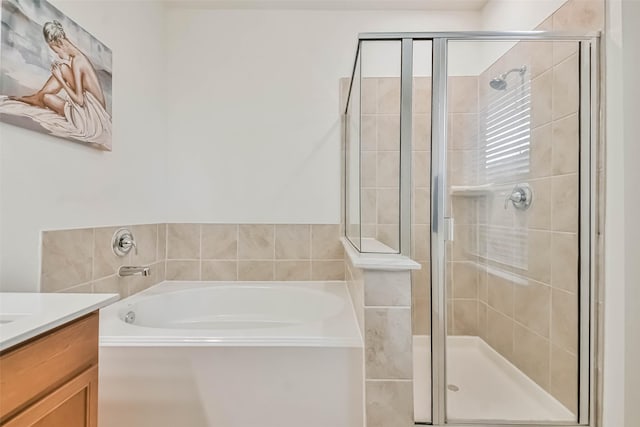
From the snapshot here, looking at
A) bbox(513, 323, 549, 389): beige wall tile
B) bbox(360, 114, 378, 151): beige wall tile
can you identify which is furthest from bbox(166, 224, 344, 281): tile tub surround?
bbox(513, 323, 549, 389): beige wall tile

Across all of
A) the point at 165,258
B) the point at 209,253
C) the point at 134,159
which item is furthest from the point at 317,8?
the point at 165,258

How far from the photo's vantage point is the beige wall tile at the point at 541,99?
139cm

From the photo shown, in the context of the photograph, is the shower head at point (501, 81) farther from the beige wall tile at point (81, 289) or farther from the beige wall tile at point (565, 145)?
the beige wall tile at point (81, 289)

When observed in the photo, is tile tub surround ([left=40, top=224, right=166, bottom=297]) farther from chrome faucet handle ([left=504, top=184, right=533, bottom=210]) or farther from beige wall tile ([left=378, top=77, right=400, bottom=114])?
chrome faucet handle ([left=504, top=184, right=533, bottom=210])

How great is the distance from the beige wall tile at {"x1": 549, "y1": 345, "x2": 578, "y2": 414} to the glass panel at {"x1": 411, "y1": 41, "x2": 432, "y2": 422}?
1.97ft

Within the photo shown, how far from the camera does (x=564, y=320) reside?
1328 mm

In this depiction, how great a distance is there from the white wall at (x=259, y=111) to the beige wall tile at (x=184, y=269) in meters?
0.32

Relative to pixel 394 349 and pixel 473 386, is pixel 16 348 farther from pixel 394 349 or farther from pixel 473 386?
pixel 473 386

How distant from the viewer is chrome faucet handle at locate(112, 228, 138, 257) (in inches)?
64.7

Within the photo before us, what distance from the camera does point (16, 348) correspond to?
62 cm

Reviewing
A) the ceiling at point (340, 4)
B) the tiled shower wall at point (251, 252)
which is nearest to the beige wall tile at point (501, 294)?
the tiled shower wall at point (251, 252)

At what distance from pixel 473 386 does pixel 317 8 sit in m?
2.52

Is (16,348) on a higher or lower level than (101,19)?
lower

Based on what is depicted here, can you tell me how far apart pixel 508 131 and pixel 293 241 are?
1.46m
